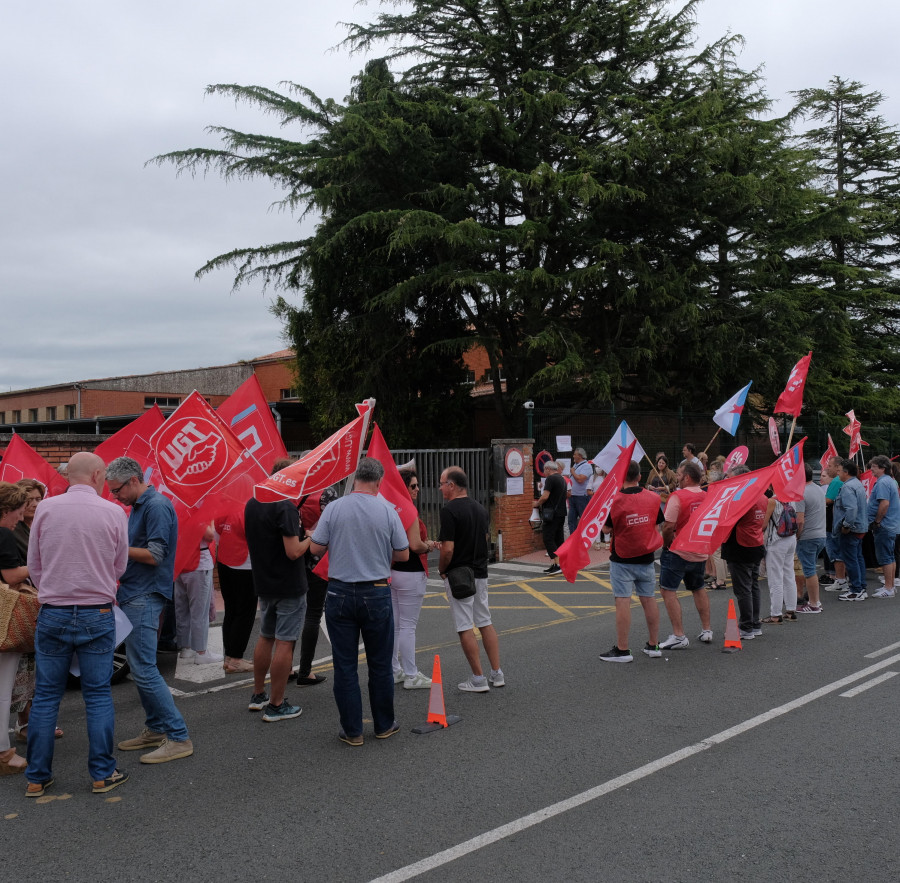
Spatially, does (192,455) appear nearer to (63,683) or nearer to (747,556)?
(63,683)

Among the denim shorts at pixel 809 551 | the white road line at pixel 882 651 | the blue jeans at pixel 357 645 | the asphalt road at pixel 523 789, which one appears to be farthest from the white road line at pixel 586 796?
the denim shorts at pixel 809 551

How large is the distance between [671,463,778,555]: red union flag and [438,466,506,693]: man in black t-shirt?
7.95 ft

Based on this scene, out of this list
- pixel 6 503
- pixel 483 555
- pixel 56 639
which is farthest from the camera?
pixel 483 555

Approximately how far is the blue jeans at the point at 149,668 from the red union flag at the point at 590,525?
13.2ft

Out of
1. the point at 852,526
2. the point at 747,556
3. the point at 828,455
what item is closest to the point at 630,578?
the point at 747,556

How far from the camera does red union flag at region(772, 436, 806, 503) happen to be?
9353 mm

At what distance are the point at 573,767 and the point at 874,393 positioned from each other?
90.1 ft

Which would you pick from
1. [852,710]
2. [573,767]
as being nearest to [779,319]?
[852,710]

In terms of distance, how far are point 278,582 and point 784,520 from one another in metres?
6.14

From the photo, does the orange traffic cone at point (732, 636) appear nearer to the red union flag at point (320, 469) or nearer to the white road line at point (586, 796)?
the white road line at point (586, 796)

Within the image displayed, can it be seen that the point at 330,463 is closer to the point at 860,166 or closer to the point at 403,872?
the point at 403,872

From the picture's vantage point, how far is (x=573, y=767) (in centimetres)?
525

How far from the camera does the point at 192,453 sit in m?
7.06

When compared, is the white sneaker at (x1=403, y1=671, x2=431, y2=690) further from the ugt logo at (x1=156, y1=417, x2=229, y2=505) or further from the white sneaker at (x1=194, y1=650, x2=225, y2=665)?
the ugt logo at (x1=156, y1=417, x2=229, y2=505)
